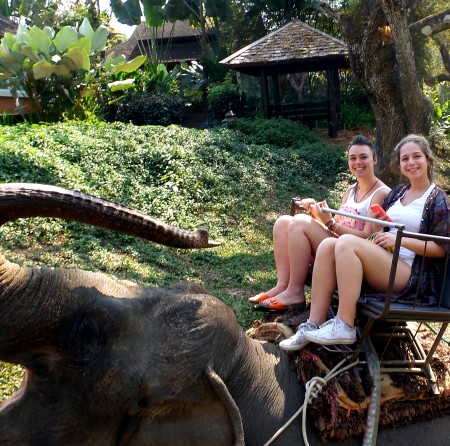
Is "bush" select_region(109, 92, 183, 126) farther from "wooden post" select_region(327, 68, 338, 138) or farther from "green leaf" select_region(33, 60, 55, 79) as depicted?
"green leaf" select_region(33, 60, 55, 79)

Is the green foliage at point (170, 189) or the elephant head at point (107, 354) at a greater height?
the elephant head at point (107, 354)

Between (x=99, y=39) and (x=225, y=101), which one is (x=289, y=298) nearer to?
(x=99, y=39)

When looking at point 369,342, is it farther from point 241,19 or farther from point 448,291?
point 241,19

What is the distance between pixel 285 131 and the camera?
17672 mm

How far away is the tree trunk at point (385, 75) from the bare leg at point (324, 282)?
10095 mm

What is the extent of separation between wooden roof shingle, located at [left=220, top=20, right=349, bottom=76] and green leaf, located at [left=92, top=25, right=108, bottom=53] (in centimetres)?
537

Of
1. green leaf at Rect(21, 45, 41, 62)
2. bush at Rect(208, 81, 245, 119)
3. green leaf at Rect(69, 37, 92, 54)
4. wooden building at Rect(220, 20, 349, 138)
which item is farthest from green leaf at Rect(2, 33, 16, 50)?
bush at Rect(208, 81, 245, 119)

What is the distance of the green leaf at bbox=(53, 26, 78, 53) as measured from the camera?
1374 centimetres

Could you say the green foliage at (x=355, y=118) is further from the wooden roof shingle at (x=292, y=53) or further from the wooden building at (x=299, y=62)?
the wooden roof shingle at (x=292, y=53)

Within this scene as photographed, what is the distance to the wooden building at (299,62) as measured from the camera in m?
19.9

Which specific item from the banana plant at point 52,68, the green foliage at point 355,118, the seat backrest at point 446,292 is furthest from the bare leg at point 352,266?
the green foliage at point 355,118

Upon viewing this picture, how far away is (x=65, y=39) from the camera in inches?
546

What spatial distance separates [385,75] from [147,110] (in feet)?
30.0

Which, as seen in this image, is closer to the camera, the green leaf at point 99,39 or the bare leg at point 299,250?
the bare leg at point 299,250
